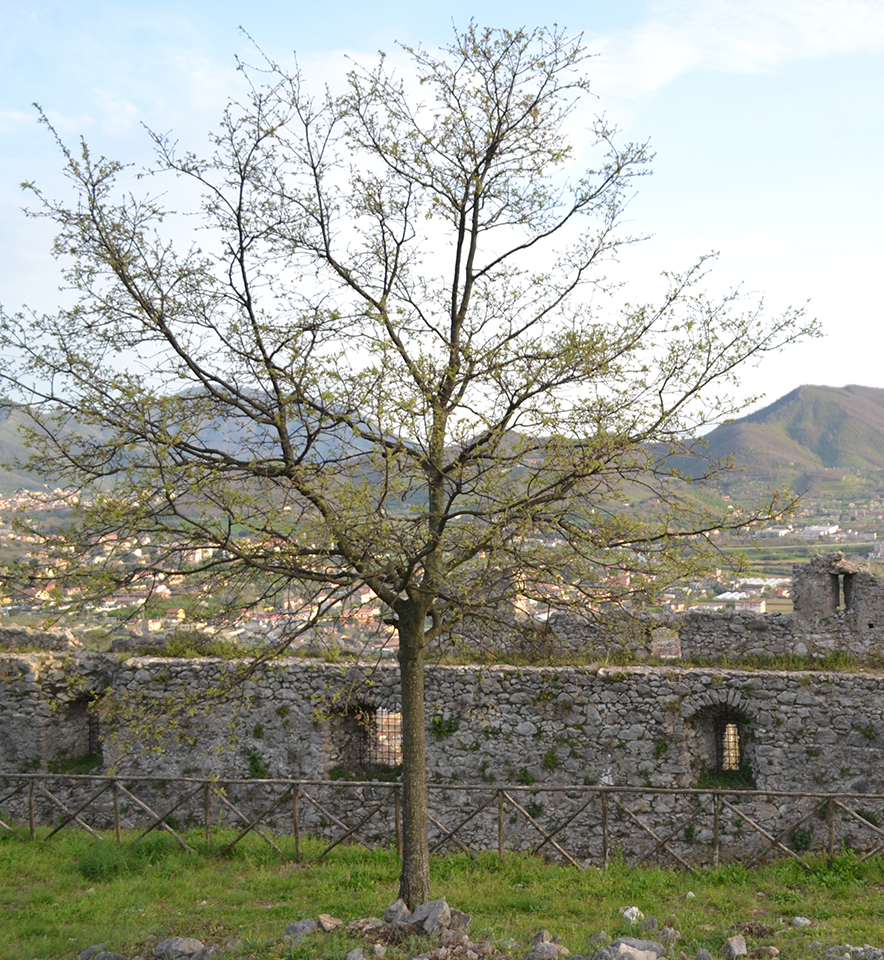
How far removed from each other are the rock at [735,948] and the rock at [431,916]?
8.72 ft

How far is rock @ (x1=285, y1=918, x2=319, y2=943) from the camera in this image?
7910 millimetres

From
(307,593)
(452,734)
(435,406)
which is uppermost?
(435,406)

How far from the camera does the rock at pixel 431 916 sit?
25.7ft

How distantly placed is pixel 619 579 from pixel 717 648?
281 inches

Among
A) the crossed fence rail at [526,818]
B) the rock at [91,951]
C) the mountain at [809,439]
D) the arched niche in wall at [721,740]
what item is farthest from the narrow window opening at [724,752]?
the mountain at [809,439]

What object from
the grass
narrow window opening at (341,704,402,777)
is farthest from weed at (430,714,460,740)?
the grass

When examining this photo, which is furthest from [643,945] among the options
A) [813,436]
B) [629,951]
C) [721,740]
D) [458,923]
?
[813,436]

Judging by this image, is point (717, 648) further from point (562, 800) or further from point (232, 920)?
point (232, 920)

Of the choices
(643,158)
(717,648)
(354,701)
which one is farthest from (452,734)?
(643,158)

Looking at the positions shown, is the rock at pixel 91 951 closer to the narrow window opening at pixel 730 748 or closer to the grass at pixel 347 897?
Answer: the grass at pixel 347 897

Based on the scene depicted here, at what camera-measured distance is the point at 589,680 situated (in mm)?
13312

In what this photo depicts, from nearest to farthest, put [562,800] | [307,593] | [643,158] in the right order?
[307,593], [643,158], [562,800]

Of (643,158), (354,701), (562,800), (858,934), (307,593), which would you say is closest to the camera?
(858,934)

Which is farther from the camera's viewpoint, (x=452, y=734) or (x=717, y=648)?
(x=717, y=648)
